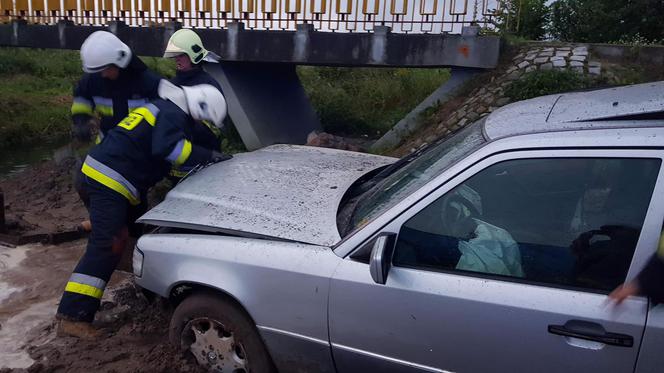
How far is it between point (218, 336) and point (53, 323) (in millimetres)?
1660

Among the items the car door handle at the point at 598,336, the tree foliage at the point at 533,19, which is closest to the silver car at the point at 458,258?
the car door handle at the point at 598,336

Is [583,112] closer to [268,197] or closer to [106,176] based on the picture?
[268,197]

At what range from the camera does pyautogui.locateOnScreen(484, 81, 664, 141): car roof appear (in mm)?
2361

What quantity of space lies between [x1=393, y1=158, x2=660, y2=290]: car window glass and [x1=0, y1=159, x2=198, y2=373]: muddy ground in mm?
1584

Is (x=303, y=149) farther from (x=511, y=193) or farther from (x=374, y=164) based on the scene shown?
(x=511, y=193)

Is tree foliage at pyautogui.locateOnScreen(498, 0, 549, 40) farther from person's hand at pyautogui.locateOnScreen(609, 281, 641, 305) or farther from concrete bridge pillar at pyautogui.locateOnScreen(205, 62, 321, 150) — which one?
person's hand at pyautogui.locateOnScreen(609, 281, 641, 305)

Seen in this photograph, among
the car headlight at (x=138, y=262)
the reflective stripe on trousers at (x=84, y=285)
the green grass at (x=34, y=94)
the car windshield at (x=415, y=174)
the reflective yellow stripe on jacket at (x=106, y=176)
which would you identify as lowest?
the green grass at (x=34, y=94)

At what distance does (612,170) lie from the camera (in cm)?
220

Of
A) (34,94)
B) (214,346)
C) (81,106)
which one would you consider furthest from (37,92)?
(214,346)

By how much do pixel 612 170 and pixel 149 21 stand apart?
29.2ft

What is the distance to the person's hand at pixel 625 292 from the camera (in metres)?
2.08

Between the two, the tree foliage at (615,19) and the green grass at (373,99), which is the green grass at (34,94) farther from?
the tree foliage at (615,19)

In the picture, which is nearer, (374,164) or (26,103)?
(374,164)

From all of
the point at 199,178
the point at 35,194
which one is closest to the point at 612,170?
the point at 199,178
